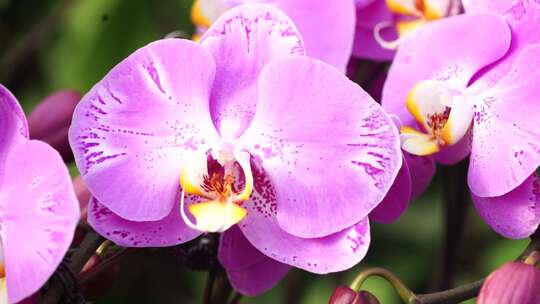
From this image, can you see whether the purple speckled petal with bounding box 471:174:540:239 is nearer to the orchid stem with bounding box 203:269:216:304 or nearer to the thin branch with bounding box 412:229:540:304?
the thin branch with bounding box 412:229:540:304

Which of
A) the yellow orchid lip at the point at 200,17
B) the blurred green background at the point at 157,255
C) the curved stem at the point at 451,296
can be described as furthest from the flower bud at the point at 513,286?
the blurred green background at the point at 157,255

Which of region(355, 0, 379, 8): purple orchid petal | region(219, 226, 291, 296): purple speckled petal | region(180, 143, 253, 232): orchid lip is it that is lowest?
region(219, 226, 291, 296): purple speckled petal

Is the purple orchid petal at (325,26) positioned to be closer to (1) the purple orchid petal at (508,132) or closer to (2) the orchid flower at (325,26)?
(2) the orchid flower at (325,26)

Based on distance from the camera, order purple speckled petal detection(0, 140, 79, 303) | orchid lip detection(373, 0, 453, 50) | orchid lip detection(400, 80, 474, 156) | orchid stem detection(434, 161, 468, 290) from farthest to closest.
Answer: orchid stem detection(434, 161, 468, 290), orchid lip detection(373, 0, 453, 50), orchid lip detection(400, 80, 474, 156), purple speckled petal detection(0, 140, 79, 303)

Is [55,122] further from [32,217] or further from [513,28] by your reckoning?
[513,28]

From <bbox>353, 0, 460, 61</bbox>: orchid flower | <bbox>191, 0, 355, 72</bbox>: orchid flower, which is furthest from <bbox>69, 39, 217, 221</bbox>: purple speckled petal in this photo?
<bbox>353, 0, 460, 61</bbox>: orchid flower

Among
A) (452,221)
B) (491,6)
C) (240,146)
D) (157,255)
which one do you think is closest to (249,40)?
(240,146)
